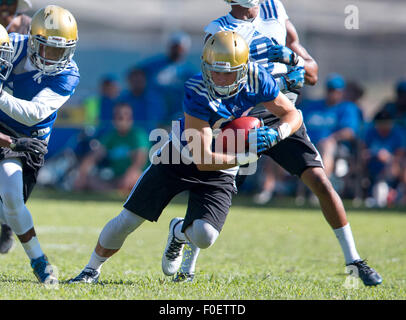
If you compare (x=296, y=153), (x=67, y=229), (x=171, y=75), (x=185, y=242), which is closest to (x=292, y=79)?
(x=296, y=153)

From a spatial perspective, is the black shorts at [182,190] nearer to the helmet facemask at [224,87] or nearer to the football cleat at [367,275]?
the helmet facemask at [224,87]

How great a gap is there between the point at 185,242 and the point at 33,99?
1386 mm

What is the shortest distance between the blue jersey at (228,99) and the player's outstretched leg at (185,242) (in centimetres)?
65

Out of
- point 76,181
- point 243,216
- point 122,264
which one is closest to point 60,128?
point 76,181

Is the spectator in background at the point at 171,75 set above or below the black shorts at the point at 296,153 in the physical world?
below

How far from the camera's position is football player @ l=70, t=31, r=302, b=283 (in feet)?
14.1

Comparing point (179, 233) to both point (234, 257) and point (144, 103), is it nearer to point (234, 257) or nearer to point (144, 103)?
point (234, 257)

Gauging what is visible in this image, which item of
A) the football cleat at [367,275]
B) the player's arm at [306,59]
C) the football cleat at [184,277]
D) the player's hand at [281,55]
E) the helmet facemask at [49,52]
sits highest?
the helmet facemask at [49,52]

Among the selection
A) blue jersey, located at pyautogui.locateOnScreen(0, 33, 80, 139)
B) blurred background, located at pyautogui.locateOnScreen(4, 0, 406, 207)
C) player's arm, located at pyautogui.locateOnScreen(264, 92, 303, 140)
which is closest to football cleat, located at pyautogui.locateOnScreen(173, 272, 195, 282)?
player's arm, located at pyautogui.locateOnScreen(264, 92, 303, 140)

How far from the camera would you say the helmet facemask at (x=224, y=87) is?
424 cm

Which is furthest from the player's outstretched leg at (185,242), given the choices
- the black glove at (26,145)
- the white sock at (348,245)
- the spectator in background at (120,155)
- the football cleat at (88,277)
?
the spectator in background at (120,155)

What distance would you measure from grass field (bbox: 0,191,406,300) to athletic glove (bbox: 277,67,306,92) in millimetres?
1314

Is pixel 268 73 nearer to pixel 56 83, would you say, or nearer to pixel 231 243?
pixel 56 83

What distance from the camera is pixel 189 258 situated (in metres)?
5.00
